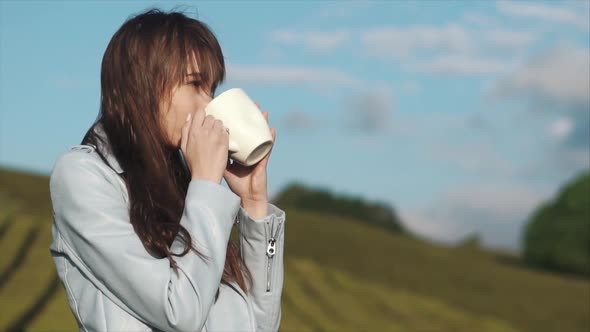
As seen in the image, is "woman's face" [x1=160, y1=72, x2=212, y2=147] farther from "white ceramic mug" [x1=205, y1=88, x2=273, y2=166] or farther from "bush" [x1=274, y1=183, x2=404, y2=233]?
"bush" [x1=274, y1=183, x2=404, y2=233]

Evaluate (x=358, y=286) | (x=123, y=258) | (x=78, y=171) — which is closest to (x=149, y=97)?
(x=78, y=171)

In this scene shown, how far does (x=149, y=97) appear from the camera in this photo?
156 centimetres

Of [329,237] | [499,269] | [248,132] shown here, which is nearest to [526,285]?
[499,269]

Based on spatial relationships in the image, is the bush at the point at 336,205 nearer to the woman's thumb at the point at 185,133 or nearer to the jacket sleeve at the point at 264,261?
the jacket sleeve at the point at 264,261

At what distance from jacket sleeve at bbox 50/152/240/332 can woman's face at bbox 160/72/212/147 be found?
0.13 meters

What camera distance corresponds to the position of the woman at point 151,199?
4.76ft

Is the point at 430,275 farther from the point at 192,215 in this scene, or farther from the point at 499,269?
the point at 192,215

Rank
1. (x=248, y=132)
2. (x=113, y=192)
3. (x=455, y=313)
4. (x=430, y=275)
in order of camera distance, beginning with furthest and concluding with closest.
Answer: (x=430, y=275)
(x=455, y=313)
(x=248, y=132)
(x=113, y=192)

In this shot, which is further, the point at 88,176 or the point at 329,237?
the point at 329,237

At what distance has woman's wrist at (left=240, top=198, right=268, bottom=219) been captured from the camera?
1785 mm

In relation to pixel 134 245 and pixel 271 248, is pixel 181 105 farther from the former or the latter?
pixel 271 248

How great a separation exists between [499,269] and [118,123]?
8.92m

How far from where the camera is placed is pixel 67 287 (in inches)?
61.4

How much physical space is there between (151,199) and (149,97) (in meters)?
0.20
